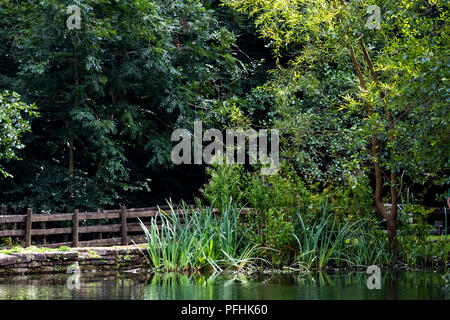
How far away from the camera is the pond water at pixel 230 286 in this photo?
701 cm

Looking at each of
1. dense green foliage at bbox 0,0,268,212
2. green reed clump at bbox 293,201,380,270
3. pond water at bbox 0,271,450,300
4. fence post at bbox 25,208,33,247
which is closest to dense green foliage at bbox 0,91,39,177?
fence post at bbox 25,208,33,247

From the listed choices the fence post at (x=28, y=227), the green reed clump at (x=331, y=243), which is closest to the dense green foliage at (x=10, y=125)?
the fence post at (x=28, y=227)

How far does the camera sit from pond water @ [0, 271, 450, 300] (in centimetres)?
701

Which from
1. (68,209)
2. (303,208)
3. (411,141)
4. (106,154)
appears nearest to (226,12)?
(106,154)

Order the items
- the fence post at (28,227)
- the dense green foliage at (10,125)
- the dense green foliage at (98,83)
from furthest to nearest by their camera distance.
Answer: the dense green foliage at (98,83) → the fence post at (28,227) → the dense green foliage at (10,125)

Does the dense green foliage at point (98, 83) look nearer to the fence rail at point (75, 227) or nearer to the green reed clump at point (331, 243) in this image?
the fence rail at point (75, 227)

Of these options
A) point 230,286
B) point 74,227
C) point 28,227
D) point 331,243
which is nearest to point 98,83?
point 74,227

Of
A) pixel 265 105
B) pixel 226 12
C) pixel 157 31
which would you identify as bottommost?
pixel 265 105

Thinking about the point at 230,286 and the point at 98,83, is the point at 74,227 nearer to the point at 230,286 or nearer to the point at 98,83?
the point at 98,83

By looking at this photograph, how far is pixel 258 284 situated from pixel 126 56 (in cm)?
793

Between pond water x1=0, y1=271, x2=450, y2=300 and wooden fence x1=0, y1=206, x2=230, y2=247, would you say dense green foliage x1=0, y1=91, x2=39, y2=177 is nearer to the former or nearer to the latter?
wooden fence x1=0, y1=206, x2=230, y2=247

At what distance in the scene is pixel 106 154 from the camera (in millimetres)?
13672

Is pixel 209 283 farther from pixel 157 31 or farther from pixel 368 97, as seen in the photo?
pixel 157 31
